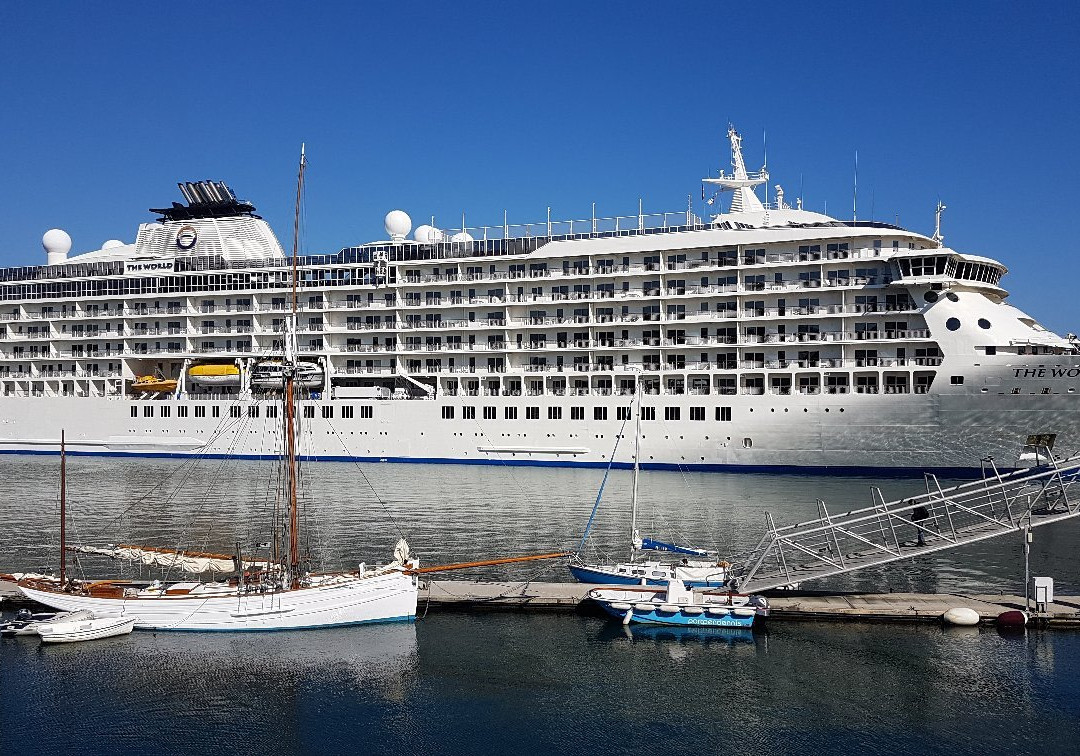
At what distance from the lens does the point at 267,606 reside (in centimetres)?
2188

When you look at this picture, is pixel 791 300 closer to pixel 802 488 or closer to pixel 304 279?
pixel 802 488

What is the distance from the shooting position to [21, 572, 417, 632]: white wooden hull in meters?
21.8

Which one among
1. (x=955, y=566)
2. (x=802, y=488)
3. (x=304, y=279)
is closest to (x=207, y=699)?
(x=955, y=566)

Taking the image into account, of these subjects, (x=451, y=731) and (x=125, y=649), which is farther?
(x=125, y=649)

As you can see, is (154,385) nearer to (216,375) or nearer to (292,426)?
(216,375)

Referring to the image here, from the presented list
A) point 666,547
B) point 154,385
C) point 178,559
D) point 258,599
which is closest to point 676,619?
point 666,547

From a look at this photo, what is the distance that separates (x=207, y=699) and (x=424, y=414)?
38906 millimetres

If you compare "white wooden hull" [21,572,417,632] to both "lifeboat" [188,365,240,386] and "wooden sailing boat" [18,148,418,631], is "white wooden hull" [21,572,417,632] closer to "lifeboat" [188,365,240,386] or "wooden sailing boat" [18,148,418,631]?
"wooden sailing boat" [18,148,418,631]

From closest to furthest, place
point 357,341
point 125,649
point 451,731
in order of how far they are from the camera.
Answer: point 451,731
point 125,649
point 357,341

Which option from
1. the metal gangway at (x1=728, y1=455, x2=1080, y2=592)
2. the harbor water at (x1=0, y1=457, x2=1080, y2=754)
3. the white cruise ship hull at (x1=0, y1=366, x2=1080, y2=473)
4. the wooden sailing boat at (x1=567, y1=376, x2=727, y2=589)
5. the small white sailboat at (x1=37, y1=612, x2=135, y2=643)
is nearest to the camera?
the harbor water at (x1=0, y1=457, x2=1080, y2=754)

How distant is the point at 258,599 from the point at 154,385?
46.2 metres

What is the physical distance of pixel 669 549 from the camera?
87.1ft

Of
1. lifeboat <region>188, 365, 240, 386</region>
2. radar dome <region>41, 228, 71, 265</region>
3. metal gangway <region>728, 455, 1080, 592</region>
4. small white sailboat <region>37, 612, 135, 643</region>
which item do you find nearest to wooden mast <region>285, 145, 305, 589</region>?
small white sailboat <region>37, 612, 135, 643</region>

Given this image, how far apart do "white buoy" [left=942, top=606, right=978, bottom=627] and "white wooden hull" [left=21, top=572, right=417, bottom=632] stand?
12613 mm
